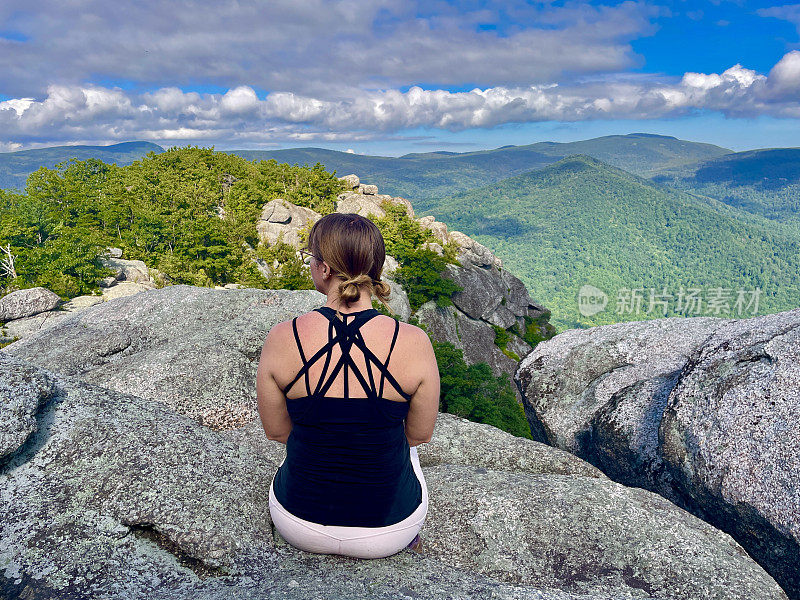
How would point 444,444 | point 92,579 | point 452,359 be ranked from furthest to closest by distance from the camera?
point 452,359, point 444,444, point 92,579

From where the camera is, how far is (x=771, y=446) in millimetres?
7777

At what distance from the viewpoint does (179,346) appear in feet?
38.8

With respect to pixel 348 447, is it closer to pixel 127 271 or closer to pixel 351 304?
pixel 351 304

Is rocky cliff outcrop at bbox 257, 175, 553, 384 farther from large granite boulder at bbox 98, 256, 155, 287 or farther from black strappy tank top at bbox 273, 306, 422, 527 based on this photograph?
black strappy tank top at bbox 273, 306, 422, 527

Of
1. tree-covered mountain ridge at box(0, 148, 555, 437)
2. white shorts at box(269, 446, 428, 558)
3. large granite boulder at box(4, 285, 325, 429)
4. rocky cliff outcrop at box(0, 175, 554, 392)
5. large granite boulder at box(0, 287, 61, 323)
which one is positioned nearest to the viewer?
white shorts at box(269, 446, 428, 558)

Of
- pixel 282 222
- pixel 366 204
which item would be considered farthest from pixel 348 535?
pixel 366 204

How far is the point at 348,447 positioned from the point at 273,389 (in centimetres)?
83

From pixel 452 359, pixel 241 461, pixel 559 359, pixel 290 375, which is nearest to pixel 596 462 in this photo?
pixel 559 359

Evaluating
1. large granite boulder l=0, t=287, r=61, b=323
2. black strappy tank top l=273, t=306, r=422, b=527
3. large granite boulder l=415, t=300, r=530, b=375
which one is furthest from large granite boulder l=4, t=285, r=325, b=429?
large granite boulder l=415, t=300, r=530, b=375

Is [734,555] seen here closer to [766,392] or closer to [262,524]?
[766,392]

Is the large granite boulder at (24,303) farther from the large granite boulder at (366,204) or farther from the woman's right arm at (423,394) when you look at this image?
the large granite boulder at (366,204)

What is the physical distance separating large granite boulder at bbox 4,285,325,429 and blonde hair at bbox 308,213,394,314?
7.61 meters

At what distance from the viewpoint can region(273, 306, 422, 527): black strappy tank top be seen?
12.2ft

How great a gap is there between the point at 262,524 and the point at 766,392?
892cm
